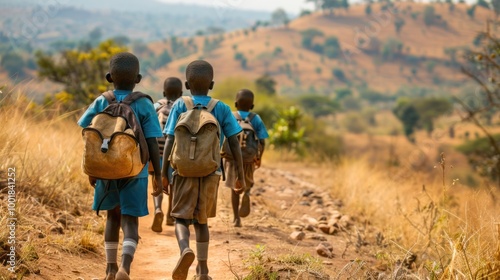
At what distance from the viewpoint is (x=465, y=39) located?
128 meters

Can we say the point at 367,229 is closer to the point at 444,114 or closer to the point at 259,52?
the point at 444,114

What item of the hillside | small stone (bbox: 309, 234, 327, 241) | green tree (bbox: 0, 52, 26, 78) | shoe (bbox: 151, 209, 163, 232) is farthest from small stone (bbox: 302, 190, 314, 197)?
the hillside

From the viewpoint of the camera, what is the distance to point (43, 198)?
6.21 m

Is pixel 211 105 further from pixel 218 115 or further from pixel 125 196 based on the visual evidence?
pixel 125 196

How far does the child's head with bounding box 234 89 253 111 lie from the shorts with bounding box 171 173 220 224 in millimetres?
2287

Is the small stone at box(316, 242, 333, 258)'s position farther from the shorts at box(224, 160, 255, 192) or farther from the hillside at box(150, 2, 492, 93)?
the hillside at box(150, 2, 492, 93)

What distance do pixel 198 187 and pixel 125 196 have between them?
52 centimetres

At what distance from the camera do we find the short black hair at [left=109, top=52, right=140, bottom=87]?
14.6 ft

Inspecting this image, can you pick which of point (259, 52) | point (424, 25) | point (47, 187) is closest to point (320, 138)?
point (47, 187)

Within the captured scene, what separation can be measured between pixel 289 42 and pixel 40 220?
12487cm

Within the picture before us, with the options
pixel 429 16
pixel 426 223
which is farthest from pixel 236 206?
pixel 429 16

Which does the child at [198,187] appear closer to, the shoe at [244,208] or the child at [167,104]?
the child at [167,104]

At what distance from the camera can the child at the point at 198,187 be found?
180 inches

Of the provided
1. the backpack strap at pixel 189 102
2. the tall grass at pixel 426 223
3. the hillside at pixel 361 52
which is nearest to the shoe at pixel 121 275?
the backpack strap at pixel 189 102
